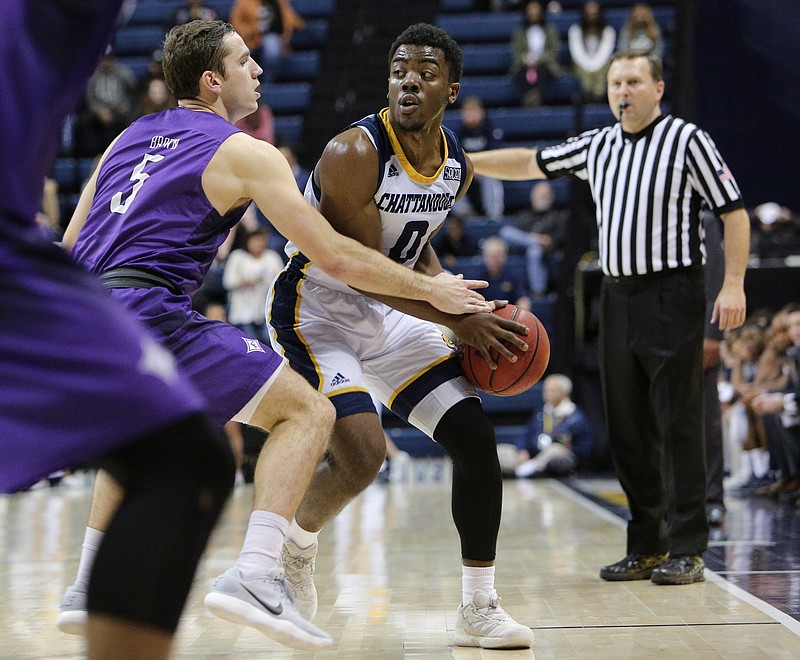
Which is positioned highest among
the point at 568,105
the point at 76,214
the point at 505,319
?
the point at 568,105

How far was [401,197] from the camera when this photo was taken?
3.35 meters

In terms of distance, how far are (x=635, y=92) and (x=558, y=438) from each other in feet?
17.5

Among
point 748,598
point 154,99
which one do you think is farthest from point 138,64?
point 748,598

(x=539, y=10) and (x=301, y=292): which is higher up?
(x=539, y=10)

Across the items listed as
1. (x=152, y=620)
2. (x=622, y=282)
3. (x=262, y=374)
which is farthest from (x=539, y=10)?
(x=152, y=620)

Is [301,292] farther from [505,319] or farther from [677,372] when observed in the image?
[677,372]

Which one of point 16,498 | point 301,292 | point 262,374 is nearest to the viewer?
point 262,374

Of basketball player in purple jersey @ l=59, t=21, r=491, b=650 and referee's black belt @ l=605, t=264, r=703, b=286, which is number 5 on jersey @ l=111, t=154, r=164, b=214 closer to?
basketball player in purple jersey @ l=59, t=21, r=491, b=650

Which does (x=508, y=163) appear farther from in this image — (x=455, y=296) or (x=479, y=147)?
Answer: (x=479, y=147)

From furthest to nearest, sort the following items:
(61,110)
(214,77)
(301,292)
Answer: (301,292) < (214,77) < (61,110)

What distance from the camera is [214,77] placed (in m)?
3.01

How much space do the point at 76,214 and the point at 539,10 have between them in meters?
10.9

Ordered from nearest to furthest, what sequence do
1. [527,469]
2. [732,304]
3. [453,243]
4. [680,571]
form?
1. [680,571]
2. [732,304]
3. [527,469]
4. [453,243]

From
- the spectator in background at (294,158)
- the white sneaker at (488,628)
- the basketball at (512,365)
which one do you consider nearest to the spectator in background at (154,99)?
the spectator in background at (294,158)
